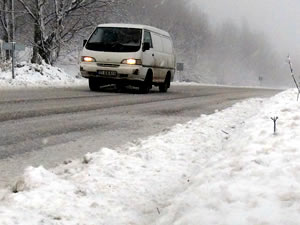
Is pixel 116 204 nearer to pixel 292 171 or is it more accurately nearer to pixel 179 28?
pixel 292 171

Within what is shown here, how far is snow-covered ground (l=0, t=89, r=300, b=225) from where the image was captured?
2.72m

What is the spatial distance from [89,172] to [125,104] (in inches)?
254

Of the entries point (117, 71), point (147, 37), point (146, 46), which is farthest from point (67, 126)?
point (147, 37)

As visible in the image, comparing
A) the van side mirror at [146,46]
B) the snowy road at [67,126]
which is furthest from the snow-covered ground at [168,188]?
the van side mirror at [146,46]

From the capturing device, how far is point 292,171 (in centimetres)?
327

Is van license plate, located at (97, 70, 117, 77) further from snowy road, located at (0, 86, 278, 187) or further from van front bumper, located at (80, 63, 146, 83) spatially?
snowy road, located at (0, 86, 278, 187)

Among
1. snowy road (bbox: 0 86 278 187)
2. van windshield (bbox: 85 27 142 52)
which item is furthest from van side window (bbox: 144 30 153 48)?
snowy road (bbox: 0 86 278 187)

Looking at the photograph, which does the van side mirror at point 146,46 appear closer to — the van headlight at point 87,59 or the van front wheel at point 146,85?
the van front wheel at point 146,85

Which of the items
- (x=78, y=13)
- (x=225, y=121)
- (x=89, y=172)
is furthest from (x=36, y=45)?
(x=89, y=172)

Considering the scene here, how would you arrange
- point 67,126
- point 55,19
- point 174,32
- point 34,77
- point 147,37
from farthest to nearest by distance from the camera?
point 174,32, point 55,19, point 34,77, point 147,37, point 67,126

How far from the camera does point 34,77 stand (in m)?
18.5

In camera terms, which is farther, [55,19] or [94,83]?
[55,19]

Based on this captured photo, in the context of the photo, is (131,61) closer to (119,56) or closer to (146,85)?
(119,56)

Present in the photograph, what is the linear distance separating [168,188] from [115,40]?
430 inches
